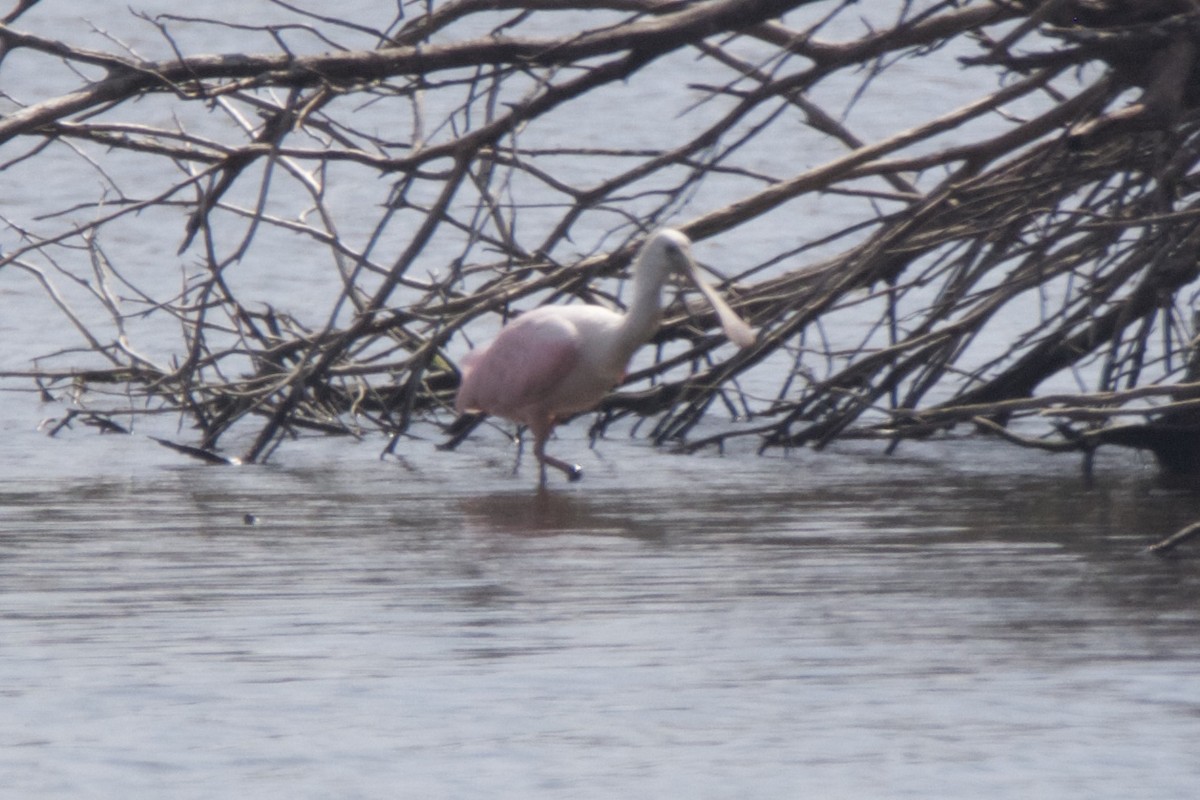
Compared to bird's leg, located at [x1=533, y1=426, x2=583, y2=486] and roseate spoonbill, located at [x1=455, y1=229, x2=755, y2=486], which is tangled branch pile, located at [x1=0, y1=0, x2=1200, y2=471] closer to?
roseate spoonbill, located at [x1=455, y1=229, x2=755, y2=486]

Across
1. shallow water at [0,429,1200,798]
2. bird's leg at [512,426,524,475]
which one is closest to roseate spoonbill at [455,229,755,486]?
bird's leg at [512,426,524,475]

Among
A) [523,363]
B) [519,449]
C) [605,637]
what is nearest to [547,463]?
[523,363]

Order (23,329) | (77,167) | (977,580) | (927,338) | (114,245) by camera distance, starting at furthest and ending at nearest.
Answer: (77,167) < (114,245) < (23,329) < (927,338) < (977,580)

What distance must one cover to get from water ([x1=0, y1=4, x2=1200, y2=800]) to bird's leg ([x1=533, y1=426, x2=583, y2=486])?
172 millimetres

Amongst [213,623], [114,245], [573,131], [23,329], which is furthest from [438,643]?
[573,131]

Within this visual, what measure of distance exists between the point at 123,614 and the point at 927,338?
293cm

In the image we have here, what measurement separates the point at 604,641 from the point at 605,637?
39 millimetres

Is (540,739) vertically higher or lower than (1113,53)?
lower

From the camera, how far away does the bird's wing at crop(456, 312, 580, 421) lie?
8164 mm

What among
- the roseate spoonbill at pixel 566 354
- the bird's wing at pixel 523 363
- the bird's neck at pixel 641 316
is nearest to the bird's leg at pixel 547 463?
the roseate spoonbill at pixel 566 354

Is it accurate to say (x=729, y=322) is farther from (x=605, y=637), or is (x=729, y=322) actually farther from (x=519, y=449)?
(x=605, y=637)

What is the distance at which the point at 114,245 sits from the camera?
1403cm

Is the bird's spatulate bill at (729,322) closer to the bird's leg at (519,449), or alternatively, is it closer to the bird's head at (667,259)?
the bird's head at (667,259)

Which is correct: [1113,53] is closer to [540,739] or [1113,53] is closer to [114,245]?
[540,739]
